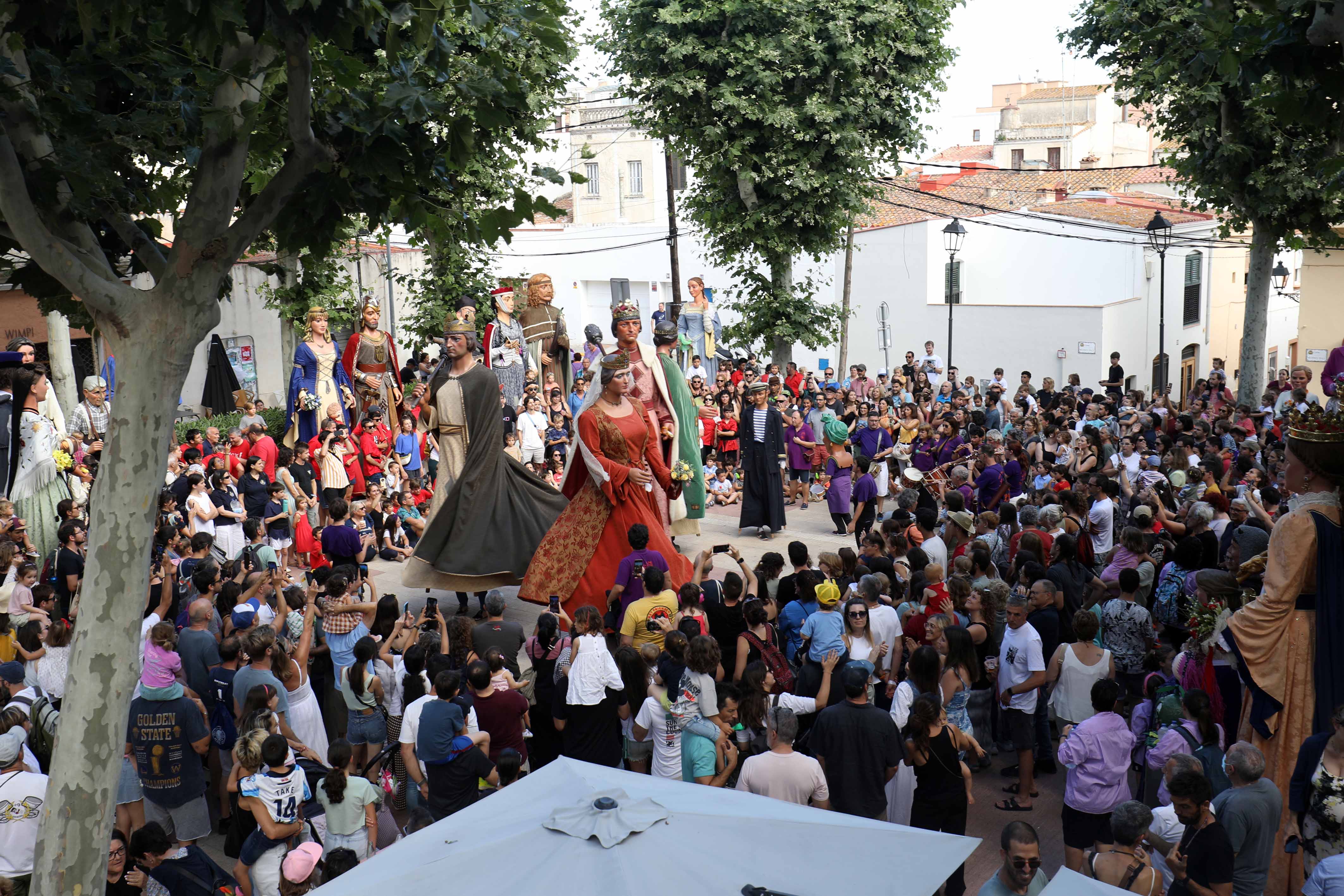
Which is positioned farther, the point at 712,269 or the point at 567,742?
the point at 712,269

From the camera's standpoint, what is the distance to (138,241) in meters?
5.10

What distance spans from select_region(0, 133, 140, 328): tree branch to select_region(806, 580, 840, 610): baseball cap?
4.14 metres

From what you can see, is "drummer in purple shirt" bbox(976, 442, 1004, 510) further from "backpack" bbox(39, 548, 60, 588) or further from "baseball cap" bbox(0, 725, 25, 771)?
"baseball cap" bbox(0, 725, 25, 771)

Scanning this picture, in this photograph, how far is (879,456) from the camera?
13.2m

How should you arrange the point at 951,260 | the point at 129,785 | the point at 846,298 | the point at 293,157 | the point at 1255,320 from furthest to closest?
the point at 846,298 → the point at 951,260 → the point at 1255,320 → the point at 129,785 → the point at 293,157

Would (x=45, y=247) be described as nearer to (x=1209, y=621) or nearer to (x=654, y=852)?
(x=654, y=852)

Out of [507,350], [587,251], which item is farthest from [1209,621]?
[587,251]

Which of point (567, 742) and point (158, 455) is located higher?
A: point (158, 455)

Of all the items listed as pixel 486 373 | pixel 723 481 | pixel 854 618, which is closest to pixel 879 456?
pixel 723 481

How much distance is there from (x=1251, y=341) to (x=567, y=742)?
1585 centimetres

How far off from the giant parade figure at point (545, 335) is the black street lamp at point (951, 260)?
7.69 m

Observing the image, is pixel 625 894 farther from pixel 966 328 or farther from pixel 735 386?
pixel 966 328

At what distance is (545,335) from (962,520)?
29.2 feet

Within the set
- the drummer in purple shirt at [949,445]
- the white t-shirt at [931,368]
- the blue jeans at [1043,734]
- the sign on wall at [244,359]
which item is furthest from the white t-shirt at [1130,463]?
the sign on wall at [244,359]
